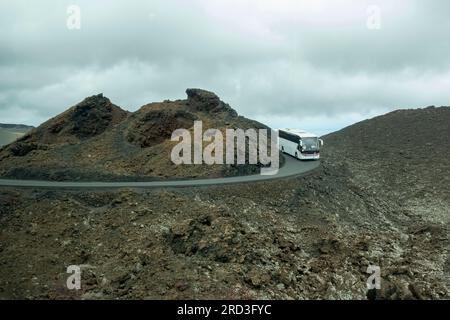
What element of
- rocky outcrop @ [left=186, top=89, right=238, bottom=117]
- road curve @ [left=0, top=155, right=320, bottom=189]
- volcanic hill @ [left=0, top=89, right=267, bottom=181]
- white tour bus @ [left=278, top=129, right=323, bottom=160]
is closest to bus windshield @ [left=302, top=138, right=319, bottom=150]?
white tour bus @ [left=278, top=129, right=323, bottom=160]

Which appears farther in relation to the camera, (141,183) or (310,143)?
(310,143)

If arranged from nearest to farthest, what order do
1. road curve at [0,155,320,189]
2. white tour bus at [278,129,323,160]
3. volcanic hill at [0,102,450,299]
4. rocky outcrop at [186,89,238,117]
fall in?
volcanic hill at [0,102,450,299], road curve at [0,155,320,189], white tour bus at [278,129,323,160], rocky outcrop at [186,89,238,117]

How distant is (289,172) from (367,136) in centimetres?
2842

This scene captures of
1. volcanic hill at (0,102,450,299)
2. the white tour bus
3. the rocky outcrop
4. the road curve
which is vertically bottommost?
volcanic hill at (0,102,450,299)

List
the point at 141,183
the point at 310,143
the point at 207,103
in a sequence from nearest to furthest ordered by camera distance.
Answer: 1. the point at 141,183
2. the point at 310,143
3. the point at 207,103

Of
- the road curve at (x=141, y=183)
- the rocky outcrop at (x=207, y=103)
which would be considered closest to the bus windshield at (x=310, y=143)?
the road curve at (x=141, y=183)

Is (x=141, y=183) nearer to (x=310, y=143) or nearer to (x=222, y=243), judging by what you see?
(x=222, y=243)

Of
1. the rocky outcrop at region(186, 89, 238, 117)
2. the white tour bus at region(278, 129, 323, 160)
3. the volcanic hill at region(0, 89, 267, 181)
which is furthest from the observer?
the rocky outcrop at region(186, 89, 238, 117)

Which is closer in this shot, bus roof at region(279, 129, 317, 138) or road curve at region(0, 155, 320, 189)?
road curve at region(0, 155, 320, 189)

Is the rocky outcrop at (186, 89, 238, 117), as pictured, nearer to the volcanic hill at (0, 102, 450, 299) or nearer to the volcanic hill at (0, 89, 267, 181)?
the volcanic hill at (0, 89, 267, 181)

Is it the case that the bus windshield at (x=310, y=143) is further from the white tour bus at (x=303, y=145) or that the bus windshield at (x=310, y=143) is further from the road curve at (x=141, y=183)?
the road curve at (x=141, y=183)

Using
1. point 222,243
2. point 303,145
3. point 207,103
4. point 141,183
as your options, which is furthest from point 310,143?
point 222,243

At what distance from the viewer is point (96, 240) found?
2364cm

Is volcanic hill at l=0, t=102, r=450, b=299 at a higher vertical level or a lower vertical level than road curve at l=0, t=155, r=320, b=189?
lower
